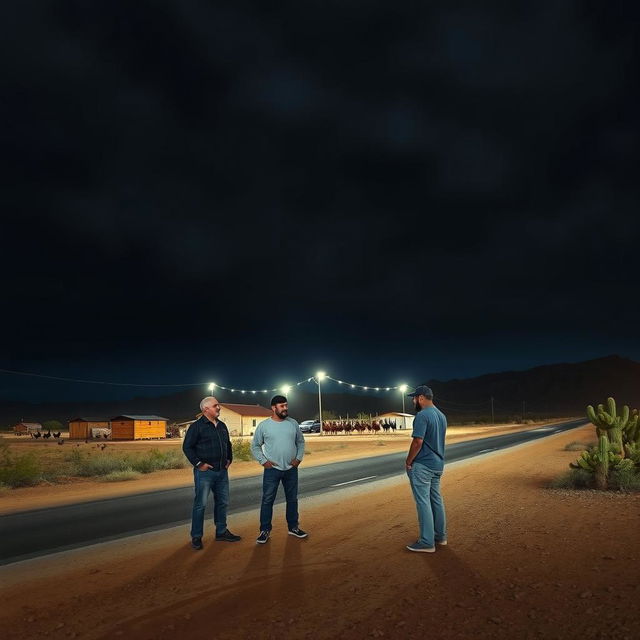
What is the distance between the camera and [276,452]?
7.93 metres

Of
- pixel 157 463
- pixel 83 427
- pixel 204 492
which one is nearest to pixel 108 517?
pixel 204 492

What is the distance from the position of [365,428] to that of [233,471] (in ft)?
166

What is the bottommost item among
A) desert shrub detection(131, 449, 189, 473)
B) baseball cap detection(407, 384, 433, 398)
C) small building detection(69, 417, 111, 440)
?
desert shrub detection(131, 449, 189, 473)

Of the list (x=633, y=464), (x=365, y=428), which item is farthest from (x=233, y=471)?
(x=365, y=428)

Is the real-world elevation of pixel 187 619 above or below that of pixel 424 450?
below

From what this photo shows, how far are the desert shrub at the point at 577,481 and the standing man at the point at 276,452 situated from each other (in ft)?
26.1

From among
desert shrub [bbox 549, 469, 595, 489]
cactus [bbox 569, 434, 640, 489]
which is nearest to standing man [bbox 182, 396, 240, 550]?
cactus [bbox 569, 434, 640, 489]

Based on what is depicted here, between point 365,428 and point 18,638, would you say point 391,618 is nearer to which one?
point 18,638

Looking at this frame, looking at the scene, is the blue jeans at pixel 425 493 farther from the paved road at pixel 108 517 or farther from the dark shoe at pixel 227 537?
the paved road at pixel 108 517

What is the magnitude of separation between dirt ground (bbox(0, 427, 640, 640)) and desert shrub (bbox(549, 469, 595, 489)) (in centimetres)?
329

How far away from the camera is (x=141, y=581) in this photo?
6410 mm

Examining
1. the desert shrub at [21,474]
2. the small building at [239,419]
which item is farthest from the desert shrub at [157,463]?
the small building at [239,419]

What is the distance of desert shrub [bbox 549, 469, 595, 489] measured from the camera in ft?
43.1

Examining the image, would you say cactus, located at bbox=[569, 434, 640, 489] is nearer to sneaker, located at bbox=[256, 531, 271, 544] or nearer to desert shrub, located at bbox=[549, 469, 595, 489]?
desert shrub, located at bbox=[549, 469, 595, 489]
